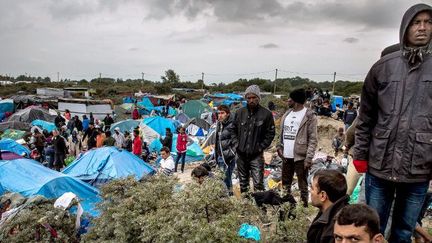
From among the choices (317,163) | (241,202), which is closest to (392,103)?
(241,202)

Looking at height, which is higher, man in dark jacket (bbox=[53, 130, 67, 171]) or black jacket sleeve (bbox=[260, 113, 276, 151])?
black jacket sleeve (bbox=[260, 113, 276, 151])

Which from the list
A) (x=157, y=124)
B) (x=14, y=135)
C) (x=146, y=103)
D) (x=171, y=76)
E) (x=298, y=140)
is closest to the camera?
(x=298, y=140)

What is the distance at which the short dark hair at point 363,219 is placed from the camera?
207 cm

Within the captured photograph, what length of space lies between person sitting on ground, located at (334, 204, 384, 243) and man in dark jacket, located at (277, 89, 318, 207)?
2.17 meters

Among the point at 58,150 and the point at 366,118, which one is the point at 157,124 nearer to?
the point at 58,150

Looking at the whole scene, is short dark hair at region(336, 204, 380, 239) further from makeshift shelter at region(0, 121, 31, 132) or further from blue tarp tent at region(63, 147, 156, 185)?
makeshift shelter at region(0, 121, 31, 132)

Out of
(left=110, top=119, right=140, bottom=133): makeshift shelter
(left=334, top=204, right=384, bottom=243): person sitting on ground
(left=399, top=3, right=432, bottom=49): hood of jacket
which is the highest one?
(left=399, top=3, right=432, bottom=49): hood of jacket

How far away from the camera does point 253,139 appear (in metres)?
4.75

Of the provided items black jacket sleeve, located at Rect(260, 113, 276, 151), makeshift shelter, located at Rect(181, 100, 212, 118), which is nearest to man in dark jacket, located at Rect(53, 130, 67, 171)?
black jacket sleeve, located at Rect(260, 113, 276, 151)

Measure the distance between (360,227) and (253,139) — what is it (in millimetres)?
2722

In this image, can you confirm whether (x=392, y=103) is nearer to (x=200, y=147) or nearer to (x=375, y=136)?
(x=375, y=136)

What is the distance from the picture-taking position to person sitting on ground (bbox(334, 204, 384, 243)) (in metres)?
2.07

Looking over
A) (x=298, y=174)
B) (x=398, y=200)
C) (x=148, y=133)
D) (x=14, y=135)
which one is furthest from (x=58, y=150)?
(x=398, y=200)

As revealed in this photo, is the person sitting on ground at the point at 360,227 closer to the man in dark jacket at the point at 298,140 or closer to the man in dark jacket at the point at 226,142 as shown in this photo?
the man in dark jacket at the point at 298,140
